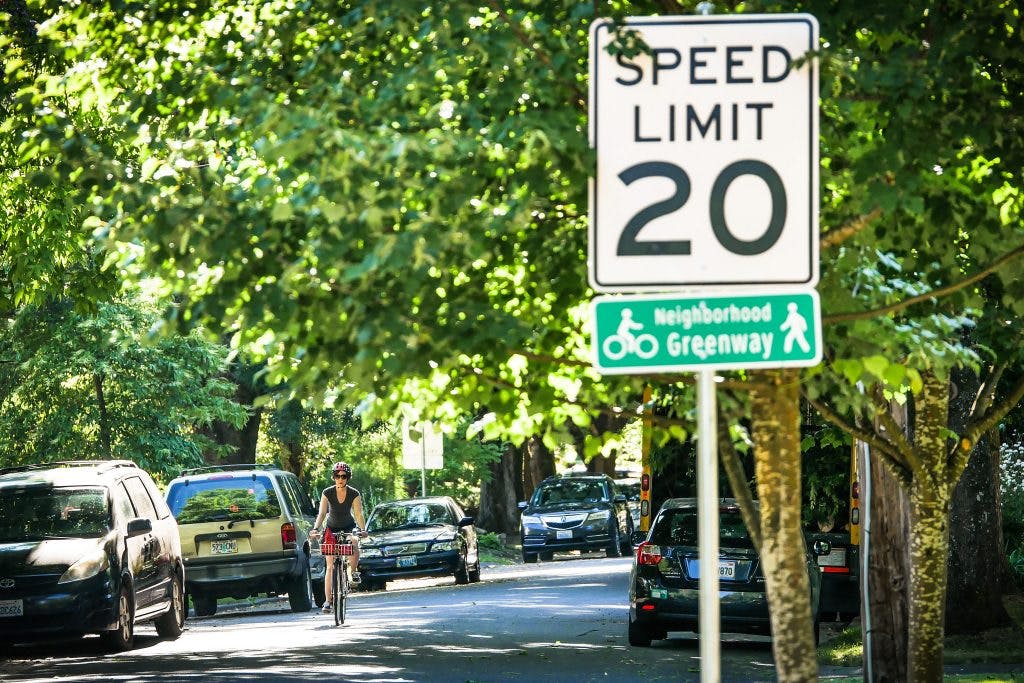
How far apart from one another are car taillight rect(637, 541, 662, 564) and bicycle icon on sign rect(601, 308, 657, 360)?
1295 cm

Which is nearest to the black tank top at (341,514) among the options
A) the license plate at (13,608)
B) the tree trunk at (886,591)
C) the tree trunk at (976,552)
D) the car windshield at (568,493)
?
the license plate at (13,608)

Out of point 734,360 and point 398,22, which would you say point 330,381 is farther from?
point 734,360

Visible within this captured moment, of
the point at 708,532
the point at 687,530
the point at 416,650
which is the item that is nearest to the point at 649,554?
the point at 687,530

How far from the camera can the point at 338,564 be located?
19969mm

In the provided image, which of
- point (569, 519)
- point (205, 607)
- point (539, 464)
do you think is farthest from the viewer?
point (539, 464)

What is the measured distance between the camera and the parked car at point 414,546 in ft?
98.5

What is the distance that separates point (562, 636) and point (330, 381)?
12.0 meters

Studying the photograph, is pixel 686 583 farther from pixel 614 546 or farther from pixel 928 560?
pixel 614 546

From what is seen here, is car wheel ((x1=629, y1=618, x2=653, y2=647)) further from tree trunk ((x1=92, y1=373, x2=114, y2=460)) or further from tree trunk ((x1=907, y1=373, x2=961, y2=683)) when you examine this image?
tree trunk ((x1=92, y1=373, x2=114, y2=460))

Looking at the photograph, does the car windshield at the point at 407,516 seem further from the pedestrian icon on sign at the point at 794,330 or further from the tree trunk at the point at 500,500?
the pedestrian icon on sign at the point at 794,330

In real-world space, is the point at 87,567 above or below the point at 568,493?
below

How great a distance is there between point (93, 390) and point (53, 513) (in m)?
14.9

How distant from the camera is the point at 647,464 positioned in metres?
21.7

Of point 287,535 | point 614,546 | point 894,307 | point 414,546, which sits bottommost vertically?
point 614,546
